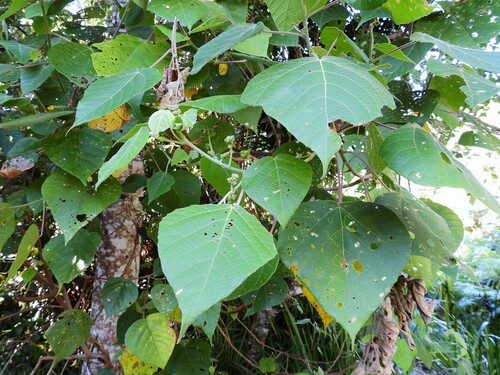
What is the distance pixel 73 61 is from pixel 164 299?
53cm

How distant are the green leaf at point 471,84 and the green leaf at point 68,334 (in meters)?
0.95

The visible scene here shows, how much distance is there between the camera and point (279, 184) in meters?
0.50

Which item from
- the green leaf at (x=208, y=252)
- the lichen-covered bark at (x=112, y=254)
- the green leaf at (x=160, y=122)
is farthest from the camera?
the lichen-covered bark at (x=112, y=254)

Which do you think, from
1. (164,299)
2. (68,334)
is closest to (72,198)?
(164,299)

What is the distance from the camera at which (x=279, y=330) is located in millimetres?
2059

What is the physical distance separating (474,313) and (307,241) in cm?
327

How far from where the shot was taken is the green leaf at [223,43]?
557 mm

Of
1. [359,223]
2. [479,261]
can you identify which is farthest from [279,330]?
[479,261]

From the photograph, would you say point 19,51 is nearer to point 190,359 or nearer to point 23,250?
point 23,250

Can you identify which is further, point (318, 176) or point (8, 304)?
point (8, 304)

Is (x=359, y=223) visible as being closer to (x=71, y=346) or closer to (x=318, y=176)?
(x=318, y=176)

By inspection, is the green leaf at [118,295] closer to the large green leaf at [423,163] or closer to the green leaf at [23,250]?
the green leaf at [23,250]

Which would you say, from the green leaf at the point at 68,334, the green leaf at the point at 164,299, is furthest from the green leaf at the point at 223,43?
the green leaf at the point at 68,334

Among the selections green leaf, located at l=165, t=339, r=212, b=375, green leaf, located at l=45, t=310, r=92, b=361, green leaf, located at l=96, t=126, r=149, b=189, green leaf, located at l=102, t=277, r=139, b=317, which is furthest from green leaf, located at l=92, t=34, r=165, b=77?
green leaf, located at l=165, t=339, r=212, b=375
